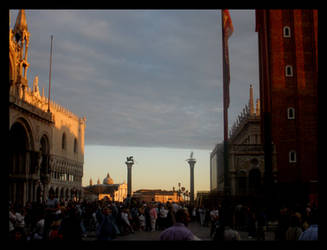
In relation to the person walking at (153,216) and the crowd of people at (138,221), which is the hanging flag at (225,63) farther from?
the person walking at (153,216)

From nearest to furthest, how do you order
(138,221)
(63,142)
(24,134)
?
(138,221), (24,134), (63,142)

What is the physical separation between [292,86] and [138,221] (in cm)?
2147

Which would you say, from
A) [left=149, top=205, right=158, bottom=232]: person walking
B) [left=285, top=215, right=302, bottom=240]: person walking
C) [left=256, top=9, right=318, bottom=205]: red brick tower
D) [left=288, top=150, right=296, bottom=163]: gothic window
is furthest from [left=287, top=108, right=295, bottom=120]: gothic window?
[left=285, top=215, right=302, bottom=240]: person walking

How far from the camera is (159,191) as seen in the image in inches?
5797

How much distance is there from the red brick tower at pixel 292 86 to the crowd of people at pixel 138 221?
35.2 feet

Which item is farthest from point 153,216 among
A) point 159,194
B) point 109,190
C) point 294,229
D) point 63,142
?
point 159,194

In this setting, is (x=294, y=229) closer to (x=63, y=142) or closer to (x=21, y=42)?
(x=21, y=42)

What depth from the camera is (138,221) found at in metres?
25.8

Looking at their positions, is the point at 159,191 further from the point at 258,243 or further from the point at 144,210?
the point at 258,243

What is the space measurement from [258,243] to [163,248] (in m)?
1.15

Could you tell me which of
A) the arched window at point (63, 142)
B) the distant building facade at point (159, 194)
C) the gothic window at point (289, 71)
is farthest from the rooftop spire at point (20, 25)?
the distant building facade at point (159, 194)

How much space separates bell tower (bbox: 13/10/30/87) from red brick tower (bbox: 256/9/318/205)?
21.6 m

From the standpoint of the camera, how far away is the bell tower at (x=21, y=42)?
109ft
